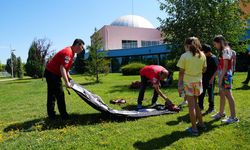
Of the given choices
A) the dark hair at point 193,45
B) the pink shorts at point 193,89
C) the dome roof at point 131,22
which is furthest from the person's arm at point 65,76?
the dome roof at point 131,22

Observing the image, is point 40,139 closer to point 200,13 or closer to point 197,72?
point 197,72

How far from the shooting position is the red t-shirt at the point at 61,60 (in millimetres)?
6742

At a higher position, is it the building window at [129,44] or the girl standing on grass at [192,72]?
the building window at [129,44]

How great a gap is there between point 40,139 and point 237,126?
379cm

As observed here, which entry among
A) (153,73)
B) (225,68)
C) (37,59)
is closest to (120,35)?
(37,59)

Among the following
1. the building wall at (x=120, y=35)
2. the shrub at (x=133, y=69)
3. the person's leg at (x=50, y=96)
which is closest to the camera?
the person's leg at (x=50, y=96)

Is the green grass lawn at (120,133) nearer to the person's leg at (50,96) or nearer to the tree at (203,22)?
the person's leg at (50,96)

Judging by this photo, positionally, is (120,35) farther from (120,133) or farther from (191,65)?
(191,65)

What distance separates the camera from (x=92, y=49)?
21.8m

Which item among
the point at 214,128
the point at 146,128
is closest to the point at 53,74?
the point at 146,128

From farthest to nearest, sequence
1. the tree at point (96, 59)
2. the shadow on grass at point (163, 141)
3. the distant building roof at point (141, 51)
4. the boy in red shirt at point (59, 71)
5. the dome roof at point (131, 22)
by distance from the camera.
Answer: the dome roof at point (131, 22) < the distant building roof at point (141, 51) < the tree at point (96, 59) < the boy in red shirt at point (59, 71) < the shadow on grass at point (163, 141)

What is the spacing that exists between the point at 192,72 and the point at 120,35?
5708 centimetres

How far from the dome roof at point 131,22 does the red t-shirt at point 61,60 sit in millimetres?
65422

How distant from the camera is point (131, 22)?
237 feet
